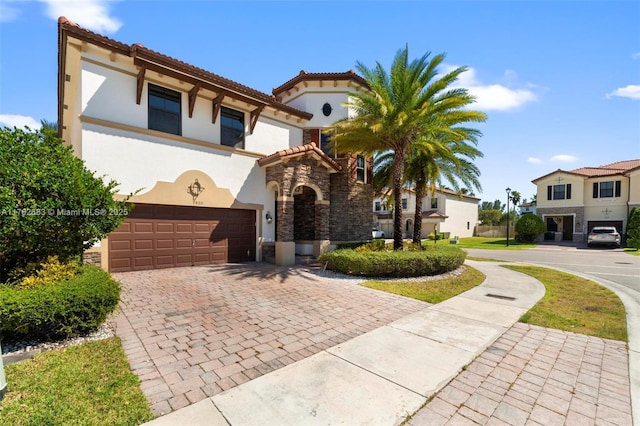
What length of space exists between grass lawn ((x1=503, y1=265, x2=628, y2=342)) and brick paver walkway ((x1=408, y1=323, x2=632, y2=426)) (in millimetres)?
780

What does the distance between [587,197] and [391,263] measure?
34.7m

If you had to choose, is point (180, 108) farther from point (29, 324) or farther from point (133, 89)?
point (29, 324)

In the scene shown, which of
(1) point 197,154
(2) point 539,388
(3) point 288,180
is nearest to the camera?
(2) point 539,388

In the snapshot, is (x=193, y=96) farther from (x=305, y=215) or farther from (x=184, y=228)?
(x=305, y=215)

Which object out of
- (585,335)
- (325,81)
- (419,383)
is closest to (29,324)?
(419,383)

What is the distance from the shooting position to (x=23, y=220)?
16.9ft

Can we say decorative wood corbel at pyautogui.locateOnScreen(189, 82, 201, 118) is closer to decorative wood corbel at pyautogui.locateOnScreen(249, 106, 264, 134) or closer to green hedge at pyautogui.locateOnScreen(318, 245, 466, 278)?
decorative wood corbel at pyautogui.locateOnScreen(249, 106, 264, 134)

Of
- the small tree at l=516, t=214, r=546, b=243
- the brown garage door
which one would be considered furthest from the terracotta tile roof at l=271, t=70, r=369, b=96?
the small tree at l=516, t=214, r=546, b=243

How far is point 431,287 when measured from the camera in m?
9.60

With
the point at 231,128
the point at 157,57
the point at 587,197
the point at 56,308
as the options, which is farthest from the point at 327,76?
the point at 587,197

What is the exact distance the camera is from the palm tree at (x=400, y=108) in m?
12.2

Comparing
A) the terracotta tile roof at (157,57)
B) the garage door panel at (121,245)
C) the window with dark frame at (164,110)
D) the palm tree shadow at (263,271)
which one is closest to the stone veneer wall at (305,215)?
the palm tree shadow at (263,271)

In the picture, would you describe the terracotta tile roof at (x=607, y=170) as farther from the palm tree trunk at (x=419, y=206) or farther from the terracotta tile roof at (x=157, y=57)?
the terracotta tile roof at (x=157, y=57)

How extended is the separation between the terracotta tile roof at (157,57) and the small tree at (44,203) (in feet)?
17.5
